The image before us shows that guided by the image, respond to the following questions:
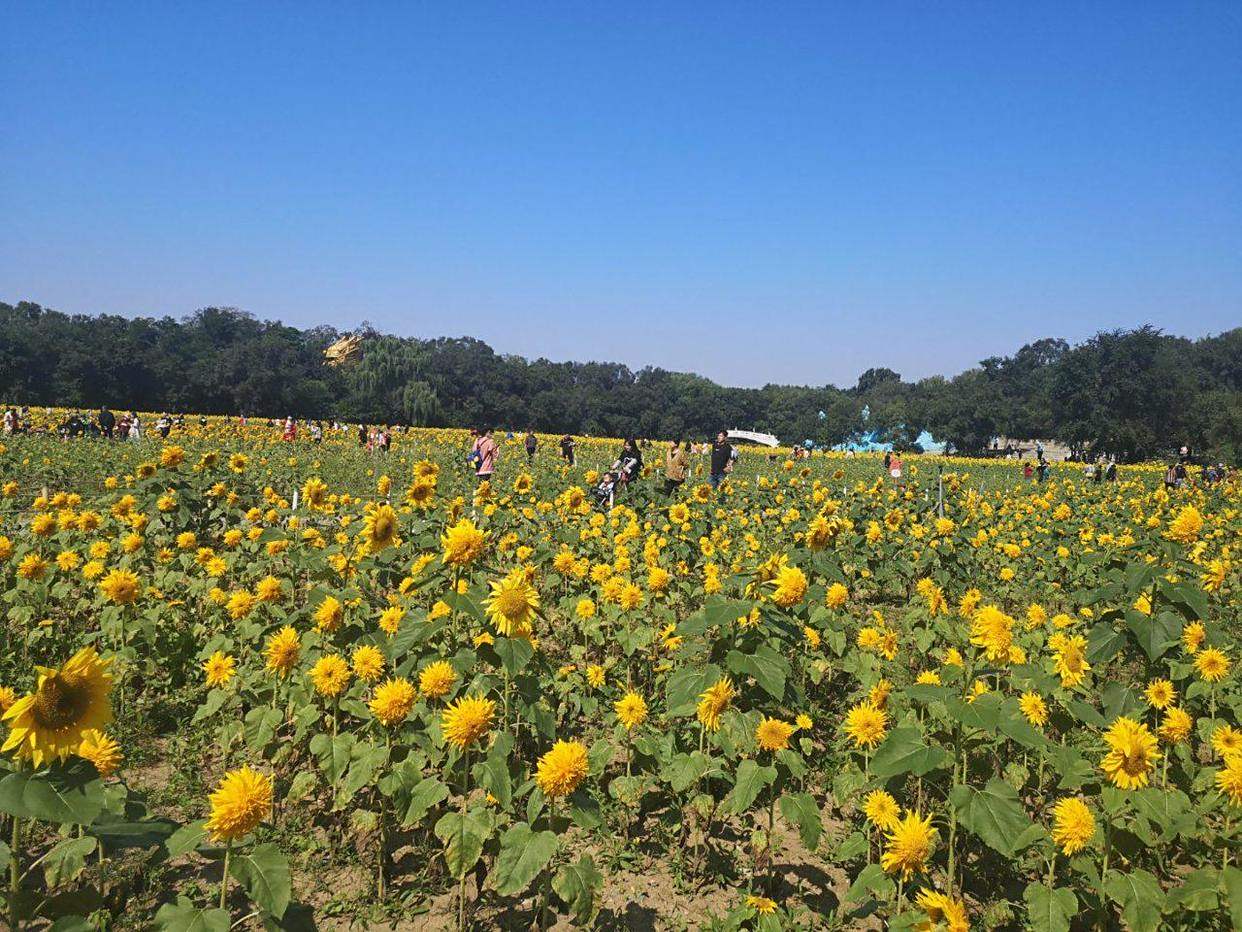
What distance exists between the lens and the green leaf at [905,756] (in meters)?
2.40

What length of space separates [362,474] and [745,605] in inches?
792

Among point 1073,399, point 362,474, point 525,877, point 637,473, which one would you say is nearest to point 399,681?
point 525,877

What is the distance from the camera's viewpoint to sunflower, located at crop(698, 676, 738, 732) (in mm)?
2881

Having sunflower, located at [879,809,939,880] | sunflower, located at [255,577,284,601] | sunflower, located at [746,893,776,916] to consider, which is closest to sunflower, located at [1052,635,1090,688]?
sunflower, located at [879,809,939,880]

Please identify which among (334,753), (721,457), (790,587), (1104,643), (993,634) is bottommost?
(334,753)

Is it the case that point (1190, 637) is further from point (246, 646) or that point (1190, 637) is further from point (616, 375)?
point (616, 375)

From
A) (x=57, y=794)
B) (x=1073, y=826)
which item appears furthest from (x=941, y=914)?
(x=57, y=794)

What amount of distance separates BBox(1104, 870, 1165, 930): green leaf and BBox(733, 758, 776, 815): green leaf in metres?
1.22

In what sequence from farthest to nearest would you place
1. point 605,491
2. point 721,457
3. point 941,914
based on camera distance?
point 721,457 < point 605,491 < point 941,914

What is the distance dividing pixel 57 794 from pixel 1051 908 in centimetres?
306

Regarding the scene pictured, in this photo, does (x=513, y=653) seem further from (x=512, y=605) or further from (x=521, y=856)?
(x=521, y=856)

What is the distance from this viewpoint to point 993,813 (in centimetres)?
249

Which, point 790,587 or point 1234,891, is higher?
point 790,587

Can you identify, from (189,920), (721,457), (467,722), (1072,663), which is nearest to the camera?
(189,920)
